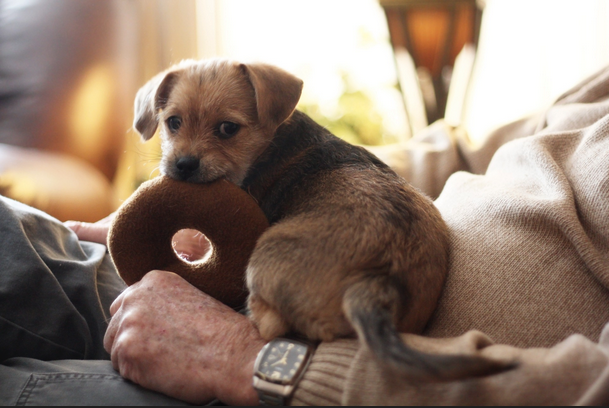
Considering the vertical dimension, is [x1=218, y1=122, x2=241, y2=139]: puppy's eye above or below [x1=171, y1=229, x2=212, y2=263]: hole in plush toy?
above

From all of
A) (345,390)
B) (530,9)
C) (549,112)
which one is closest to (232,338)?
(345,390)

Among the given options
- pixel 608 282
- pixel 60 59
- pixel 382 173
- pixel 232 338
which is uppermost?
pixel 60 59

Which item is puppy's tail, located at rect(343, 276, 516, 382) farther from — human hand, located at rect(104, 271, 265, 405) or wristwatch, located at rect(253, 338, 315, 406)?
human hand, located at rect(104, 271, 265, 405)

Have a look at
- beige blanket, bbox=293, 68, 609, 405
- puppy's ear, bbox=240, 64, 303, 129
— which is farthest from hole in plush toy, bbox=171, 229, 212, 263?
beige blanket, bbox=293, 68, 609, 405

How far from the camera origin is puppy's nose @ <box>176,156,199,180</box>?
119 centimetres

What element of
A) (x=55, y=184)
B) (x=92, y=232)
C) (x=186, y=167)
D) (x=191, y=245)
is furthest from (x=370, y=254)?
(x=55, y=184)

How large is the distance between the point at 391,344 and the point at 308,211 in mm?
398

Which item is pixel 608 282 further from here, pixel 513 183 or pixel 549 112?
pixel 549 112

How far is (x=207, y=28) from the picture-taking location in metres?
3.55

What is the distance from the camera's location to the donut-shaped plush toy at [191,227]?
40.9 inches

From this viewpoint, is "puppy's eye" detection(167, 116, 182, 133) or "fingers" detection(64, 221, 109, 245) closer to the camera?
"puppy's eye" detection(167, 116, 182, 133)

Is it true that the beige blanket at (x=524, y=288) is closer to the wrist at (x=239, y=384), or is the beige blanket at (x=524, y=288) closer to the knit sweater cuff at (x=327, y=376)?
the knit sweater cuff at (x=327, y=376)

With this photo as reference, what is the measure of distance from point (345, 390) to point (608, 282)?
0.55 m

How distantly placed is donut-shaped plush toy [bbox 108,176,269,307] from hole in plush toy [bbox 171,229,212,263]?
29 centimetres
